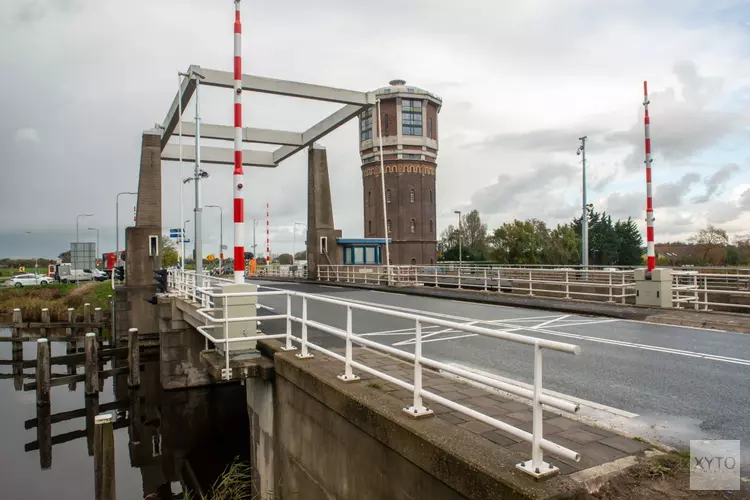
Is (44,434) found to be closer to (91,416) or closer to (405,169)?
(91,416)

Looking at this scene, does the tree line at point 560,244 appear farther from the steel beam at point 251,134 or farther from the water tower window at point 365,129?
the steel beam at point 251,134

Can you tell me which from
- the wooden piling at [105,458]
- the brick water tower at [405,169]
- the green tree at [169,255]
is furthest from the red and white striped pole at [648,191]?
the green tree at [169,255]

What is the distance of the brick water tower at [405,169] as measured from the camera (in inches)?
1971

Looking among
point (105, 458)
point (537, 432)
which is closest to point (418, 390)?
point (537, 432)

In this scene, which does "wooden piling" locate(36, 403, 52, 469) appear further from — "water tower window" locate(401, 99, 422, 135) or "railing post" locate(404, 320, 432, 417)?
"water tower window" locate(401, 99, 422, 135)

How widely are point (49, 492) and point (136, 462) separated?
85.8 inches

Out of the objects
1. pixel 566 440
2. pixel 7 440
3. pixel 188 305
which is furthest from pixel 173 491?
pixel 566 440

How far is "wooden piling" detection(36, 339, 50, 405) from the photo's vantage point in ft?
53.7

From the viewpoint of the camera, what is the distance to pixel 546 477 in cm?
301

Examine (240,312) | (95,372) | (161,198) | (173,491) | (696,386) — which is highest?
(161,198)

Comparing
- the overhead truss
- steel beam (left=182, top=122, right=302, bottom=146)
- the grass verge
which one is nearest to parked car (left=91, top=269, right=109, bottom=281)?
the grass verge

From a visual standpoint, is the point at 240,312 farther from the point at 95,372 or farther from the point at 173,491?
the point at 95,372

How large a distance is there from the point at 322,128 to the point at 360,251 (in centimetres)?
1183

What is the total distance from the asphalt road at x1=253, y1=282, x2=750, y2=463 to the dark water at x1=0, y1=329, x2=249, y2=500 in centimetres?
493
